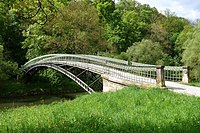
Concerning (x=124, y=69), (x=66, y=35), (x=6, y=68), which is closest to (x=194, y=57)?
(x=124, y=69)

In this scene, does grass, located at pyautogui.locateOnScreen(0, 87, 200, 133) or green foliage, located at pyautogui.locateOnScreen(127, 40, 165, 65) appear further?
green foliage, located at pyautogui.locateOnScreen(127, 40, 165, 65)

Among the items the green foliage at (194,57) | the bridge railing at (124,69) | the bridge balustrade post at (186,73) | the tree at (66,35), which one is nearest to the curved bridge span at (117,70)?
the bridge railing at (124,69)

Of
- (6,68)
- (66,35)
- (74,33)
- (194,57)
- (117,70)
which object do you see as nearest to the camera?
(117,70)

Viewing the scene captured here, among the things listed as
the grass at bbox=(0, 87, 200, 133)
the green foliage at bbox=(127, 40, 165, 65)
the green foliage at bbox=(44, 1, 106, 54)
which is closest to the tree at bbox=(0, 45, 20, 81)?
the green foliage at bbox=(44, 1, 106, 54)

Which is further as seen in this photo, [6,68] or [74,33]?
[74,33]

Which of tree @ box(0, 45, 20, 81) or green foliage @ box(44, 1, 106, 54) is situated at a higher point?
green foliage @ box(44, 1, 106, 54)

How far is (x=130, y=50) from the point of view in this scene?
4934 cm

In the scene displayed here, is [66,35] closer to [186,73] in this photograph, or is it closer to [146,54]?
[146,54]

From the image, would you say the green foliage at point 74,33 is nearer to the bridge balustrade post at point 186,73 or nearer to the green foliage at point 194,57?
the green foliage at point 194,57

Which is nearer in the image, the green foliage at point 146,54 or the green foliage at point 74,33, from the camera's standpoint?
the green foliage at point 146,54

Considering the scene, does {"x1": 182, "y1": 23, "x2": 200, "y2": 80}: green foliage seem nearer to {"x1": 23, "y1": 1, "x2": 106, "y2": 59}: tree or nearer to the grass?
{"x1": 23, "y1": 1, "x2": 106, "y2": 59}: tree

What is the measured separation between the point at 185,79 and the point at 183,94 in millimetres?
5913

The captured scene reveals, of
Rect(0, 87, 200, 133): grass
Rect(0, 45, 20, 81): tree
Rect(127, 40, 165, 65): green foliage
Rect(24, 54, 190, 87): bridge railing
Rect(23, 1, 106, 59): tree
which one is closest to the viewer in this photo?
Rect(0, 87, 200, 133): grass

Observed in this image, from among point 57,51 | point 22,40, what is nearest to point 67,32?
point 57,51
